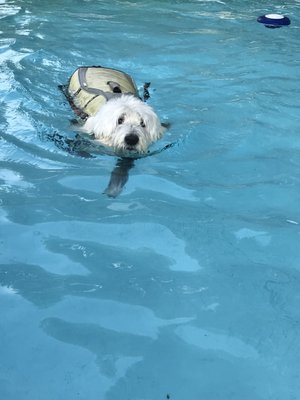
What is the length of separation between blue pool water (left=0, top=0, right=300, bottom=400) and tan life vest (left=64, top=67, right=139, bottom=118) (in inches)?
7.5

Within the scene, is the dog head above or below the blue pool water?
above

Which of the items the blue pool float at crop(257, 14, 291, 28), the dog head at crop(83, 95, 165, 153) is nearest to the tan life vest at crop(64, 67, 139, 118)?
the dog head at crop(83, 95, 165, 153)

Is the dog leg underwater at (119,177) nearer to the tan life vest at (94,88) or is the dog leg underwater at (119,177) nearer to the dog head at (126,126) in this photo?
the dog head at (126,126)

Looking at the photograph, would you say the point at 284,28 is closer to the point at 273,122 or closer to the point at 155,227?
the point at 273,122

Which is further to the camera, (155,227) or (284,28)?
(284,28)

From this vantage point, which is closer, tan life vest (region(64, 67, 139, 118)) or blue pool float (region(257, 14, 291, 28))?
tan life vest (region(64, 67, 139, 118))

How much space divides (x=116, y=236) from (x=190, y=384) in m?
1.40

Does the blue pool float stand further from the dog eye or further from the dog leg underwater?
the dog leg underwater

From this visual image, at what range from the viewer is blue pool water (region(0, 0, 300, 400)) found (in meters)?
3.17

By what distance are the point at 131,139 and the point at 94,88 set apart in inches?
46.1

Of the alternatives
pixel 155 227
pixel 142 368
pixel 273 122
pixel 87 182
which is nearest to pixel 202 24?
pixel 273 122

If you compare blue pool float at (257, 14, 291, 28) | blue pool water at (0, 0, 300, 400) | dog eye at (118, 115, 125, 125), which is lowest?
blue pool water at (0, 0, 300, 400)

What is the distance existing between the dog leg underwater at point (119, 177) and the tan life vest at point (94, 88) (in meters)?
0.79

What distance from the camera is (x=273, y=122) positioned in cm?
617
